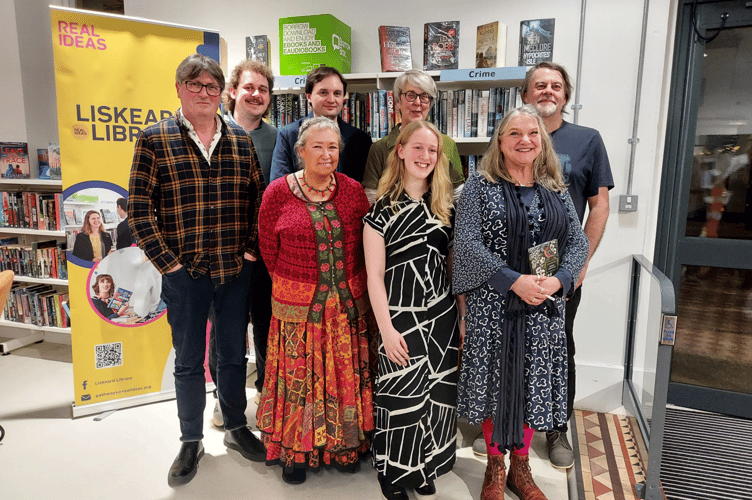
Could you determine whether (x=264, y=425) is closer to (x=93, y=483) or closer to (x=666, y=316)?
(x=93, y=483)

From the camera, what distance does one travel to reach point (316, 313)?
194 cm

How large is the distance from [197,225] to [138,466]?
1201 mm

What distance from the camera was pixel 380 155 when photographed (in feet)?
6.98

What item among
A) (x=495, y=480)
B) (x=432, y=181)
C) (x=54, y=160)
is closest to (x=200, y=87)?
(x=432, y=181)

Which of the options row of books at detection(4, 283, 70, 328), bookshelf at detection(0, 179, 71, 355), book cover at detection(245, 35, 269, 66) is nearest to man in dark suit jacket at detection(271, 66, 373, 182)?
book cover at detection(245, 35, 269, 66)

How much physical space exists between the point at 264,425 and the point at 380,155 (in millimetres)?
1273

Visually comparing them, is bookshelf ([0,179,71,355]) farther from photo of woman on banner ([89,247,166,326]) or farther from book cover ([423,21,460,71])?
book cover ([423,21,460,71])

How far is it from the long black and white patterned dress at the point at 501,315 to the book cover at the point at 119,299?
77.5 inches

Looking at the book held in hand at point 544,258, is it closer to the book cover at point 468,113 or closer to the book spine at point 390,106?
the book cover at point 468,113

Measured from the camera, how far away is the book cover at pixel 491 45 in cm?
270

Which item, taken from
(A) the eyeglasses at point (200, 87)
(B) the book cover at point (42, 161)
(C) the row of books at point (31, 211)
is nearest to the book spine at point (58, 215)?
(C) the row of books at point (31, 211)

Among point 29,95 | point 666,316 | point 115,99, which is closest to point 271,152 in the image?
point 115,99

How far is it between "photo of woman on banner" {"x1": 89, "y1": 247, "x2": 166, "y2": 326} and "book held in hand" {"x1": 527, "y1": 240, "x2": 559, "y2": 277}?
6.93ft

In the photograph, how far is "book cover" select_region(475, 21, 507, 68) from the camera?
270cm
